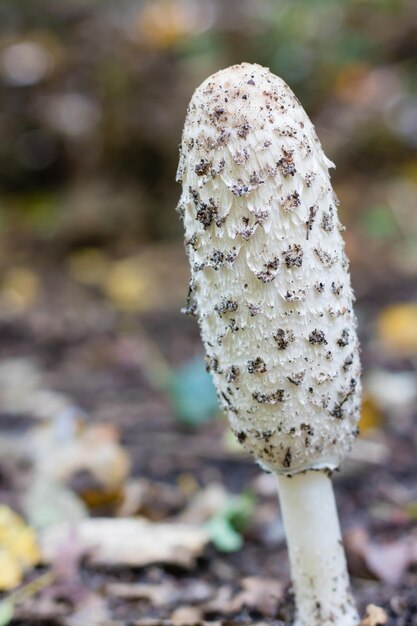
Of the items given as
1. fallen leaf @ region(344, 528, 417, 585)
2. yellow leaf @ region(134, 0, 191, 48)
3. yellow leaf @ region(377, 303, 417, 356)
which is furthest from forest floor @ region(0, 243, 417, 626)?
yellow leaf @ region(134, 0, 191, 48)

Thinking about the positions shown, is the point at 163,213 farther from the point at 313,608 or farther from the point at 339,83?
the point at 313,608

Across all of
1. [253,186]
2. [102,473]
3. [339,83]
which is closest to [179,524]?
[102,473]

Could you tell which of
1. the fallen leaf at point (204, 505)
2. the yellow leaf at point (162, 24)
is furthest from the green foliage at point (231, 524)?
the yellow leaf at point (162, 24)

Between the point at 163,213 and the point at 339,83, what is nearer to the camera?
the point at 163,213

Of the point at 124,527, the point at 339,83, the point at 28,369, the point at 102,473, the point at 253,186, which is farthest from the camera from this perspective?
the point at 339,83

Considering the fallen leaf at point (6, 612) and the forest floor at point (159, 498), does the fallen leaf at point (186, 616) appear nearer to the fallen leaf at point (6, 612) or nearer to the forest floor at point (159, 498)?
the forest floor at point (159, 498)

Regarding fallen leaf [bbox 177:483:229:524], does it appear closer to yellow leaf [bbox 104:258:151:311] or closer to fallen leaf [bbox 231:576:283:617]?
fallen leaf [bbox 231:576:283:617]
